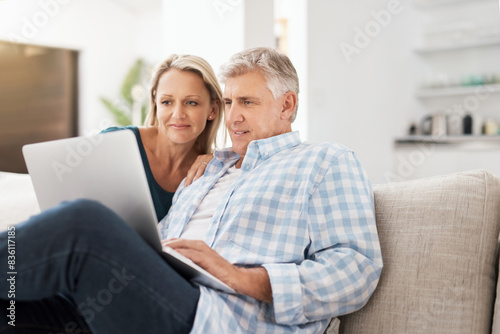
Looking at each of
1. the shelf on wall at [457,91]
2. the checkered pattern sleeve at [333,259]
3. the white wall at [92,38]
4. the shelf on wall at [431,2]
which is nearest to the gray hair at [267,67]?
the checkered pattern sleeve at [333,259]

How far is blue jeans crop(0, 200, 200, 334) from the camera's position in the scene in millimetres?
845

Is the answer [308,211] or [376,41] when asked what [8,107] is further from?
[308,211]

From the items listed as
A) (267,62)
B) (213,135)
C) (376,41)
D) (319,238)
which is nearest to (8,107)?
(376,41)

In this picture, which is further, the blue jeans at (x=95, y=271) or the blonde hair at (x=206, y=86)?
the blonde hair at (x=206, y=86)

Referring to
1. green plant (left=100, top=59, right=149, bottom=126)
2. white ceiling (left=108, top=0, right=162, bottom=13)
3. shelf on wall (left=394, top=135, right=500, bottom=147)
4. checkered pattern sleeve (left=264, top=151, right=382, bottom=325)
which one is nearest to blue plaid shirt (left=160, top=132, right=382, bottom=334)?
checkered pattern sleeve (left=264, top=151, right=382, bottom=325)

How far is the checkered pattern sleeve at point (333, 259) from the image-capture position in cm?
103

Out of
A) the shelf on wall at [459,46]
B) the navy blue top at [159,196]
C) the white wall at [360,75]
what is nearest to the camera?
the navy blue top at [159,196]

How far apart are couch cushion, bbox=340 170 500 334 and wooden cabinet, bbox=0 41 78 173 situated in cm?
497

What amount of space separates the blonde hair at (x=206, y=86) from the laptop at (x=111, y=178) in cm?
69

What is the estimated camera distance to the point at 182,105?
66.3 inches

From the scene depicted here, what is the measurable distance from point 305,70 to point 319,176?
2869mm

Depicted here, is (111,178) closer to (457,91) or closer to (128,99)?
(457,91)

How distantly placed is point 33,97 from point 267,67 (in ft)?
15.5

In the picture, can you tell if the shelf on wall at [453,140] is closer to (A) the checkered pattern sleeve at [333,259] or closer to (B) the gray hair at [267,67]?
(B) the gray hair at [267,67]
